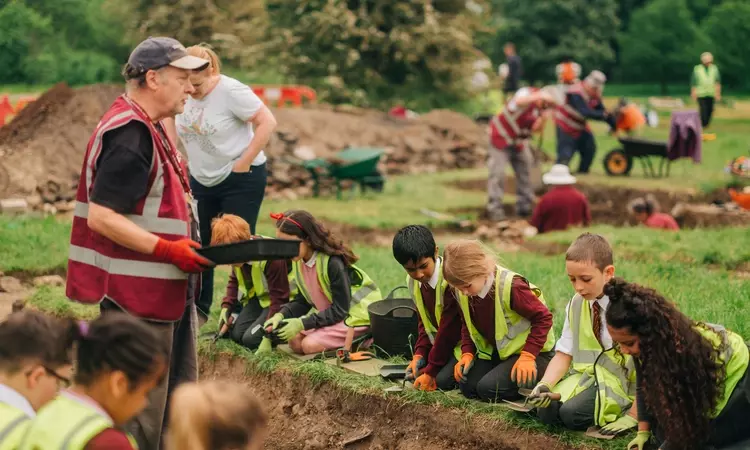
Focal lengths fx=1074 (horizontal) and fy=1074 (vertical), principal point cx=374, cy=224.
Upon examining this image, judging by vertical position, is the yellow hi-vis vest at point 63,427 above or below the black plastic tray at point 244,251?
below

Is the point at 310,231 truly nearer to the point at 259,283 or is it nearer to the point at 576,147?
the point at 259,283

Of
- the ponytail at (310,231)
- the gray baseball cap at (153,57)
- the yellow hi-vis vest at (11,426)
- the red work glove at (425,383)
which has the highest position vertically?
the gray baseball cap at (153,57)

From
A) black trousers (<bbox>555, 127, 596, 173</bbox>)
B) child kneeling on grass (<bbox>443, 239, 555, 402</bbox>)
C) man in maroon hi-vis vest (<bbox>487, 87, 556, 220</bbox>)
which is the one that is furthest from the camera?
black trousers (<bbox>555, 127, 596, 173</bbox>)

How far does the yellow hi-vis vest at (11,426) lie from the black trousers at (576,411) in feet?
9.23

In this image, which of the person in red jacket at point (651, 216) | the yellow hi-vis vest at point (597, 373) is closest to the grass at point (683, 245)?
the person in red jacket at point (651, 216)

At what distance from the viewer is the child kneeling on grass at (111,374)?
3.43m

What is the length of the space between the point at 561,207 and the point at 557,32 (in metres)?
34.2

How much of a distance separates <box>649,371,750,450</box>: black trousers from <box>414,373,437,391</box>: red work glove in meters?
1.72

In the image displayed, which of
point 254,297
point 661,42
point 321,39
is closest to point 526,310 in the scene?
point 254,297

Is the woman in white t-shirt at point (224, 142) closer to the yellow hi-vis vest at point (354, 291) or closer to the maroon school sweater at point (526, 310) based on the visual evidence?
the yellow hi-vis vest at point (354, 291)

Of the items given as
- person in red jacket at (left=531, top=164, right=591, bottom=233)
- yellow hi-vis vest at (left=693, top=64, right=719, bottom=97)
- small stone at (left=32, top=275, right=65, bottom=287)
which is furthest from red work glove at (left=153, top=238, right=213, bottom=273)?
yellow hi-vis vest at (left=693, top=64, right=719, bottom=97)

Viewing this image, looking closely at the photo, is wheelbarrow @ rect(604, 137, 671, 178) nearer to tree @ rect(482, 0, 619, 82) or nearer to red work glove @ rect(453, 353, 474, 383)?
red work glove @ rect(453, 353, 474, 383)

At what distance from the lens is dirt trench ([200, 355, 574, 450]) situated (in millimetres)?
5758

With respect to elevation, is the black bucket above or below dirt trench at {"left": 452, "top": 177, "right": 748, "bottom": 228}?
above
